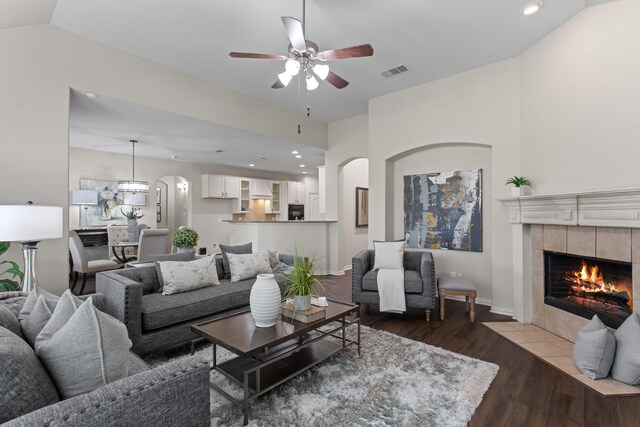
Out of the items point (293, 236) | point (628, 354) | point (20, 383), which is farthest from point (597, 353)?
point (293, 236)

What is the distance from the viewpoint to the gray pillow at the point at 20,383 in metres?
0.90

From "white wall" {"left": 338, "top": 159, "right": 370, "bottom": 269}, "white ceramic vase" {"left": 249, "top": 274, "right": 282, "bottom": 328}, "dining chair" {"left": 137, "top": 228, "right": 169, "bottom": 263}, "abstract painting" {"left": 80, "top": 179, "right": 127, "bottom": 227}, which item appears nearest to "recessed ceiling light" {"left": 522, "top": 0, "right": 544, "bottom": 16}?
"white ceramic vase" {"left": 249, "top": 274, "right": 282, "bottom": 328}

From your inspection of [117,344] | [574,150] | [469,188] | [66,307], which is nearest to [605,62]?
[574,150]

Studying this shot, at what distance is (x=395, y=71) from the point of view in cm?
414

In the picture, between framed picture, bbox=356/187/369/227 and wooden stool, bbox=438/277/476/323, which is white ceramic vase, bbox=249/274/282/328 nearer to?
wooden stool, bbox=438/277/476/323

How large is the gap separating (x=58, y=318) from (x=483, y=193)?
4.59 m

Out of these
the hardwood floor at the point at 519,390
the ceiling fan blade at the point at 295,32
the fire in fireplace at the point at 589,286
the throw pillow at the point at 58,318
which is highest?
the ceiling fan blade at the point at 295,32

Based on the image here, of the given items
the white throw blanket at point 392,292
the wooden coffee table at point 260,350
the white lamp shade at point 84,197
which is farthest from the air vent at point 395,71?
the white lamp shade at point 84,197

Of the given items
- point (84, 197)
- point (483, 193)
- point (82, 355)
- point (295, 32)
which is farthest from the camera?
point (84, 197)

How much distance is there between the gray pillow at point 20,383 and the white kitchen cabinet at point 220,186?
7.34m

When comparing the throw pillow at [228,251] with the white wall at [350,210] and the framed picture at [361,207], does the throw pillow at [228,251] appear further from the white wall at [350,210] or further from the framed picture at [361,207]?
the framed picture at [361,207]

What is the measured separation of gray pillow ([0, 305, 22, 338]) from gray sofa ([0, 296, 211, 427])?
13.9 inches

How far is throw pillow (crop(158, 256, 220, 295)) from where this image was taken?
10.1 feet

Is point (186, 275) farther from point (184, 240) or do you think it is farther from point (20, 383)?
point (20, 383)
